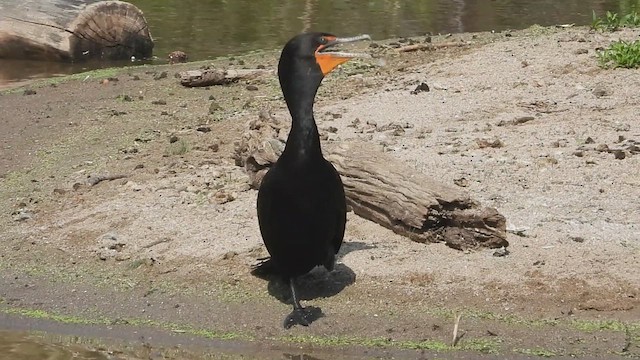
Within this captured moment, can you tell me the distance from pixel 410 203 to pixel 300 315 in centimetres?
99

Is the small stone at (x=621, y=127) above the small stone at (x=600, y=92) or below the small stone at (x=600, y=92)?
above

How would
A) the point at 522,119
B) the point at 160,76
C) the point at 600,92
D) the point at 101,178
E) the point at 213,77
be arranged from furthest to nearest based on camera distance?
the point at 160,76, the point at 213,77, the point at 600,92, the point at 522,119, the point at 101,178

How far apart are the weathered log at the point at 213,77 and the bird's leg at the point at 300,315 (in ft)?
19.0

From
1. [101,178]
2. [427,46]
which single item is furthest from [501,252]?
[427,46]

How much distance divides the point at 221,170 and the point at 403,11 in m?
12.2

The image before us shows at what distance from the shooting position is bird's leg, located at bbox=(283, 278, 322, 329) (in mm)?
6012

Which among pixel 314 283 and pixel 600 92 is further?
pixel 600 92

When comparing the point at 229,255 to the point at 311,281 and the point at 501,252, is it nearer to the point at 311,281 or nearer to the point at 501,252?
the point at 311,281

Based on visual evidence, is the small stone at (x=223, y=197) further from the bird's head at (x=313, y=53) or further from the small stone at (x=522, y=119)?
the small stone at (x=522, y=119)

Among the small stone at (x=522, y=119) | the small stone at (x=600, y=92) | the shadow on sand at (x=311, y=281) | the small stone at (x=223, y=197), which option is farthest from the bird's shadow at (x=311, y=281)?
the small stone at (x=600, y=92)

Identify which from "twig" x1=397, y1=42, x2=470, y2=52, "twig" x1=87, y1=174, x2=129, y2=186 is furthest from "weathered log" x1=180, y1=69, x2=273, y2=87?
"twig" x1=87, y1=174, x2=129, y2=186

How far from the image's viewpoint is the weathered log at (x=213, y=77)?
11.7 metres

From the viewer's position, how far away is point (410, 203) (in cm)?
661

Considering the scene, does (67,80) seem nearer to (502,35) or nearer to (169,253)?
(502,35)
